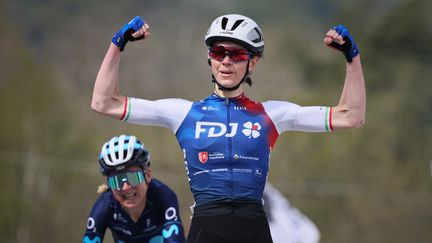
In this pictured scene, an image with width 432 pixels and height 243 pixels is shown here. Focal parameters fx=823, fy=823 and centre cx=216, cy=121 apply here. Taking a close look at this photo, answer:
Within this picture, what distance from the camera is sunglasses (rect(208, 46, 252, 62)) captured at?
6914 mm

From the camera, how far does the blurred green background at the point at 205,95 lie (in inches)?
832

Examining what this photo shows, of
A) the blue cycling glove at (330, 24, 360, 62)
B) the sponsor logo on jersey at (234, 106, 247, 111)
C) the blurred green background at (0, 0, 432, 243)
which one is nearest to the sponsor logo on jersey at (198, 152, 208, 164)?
the sponsor logo on jersey at (234, 106, 247, 111)

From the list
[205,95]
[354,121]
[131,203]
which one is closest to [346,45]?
[354,121]

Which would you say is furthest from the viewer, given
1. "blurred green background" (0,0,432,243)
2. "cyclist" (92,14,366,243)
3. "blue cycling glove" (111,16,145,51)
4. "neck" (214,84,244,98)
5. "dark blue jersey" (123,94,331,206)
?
"blurred green background" (0,0,432,243)

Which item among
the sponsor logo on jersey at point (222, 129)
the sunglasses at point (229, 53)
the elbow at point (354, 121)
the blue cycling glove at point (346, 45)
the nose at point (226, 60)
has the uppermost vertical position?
the blue cycling glove at point (346, 45)

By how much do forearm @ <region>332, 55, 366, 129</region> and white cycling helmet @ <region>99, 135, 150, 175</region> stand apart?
2614 mm

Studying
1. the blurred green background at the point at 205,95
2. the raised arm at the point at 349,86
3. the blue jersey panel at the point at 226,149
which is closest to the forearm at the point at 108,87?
the blue jersey panel at the point at 226,149

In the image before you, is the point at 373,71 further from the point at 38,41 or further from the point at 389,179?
the point at 38,41

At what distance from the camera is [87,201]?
2875cm

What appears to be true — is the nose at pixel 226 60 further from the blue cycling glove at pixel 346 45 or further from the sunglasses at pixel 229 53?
the blue cycling glove at pixel 346 45

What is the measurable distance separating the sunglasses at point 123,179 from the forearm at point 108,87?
1.81 m

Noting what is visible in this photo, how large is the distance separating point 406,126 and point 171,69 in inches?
846

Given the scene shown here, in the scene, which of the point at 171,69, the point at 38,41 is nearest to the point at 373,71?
the point at 171,69

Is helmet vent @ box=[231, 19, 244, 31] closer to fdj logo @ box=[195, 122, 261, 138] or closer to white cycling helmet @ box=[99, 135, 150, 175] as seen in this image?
fdj logo @ box=[195, 122, 261, 138]
